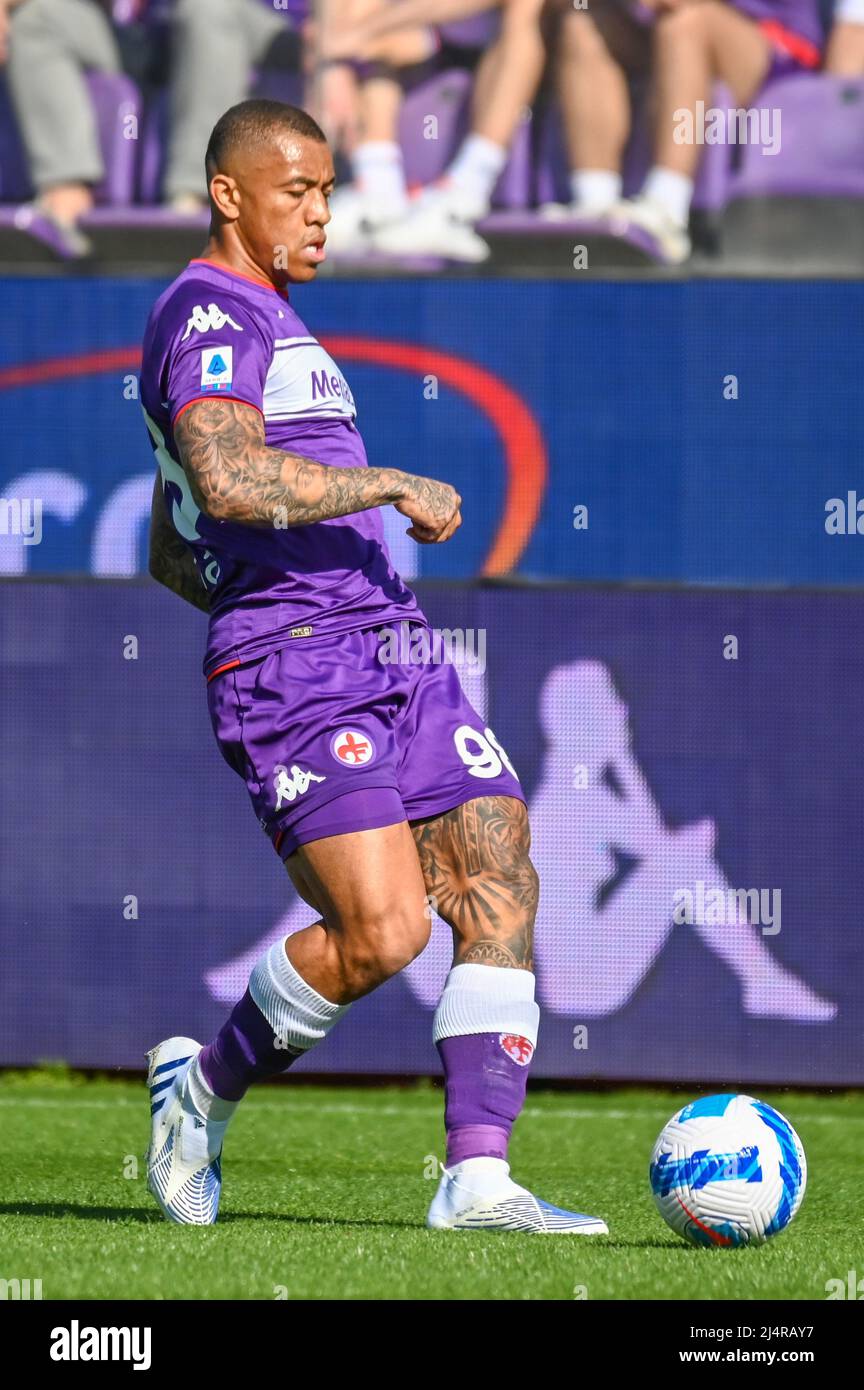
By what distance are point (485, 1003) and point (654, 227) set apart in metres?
6.66

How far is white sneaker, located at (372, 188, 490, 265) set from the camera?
9992 mm

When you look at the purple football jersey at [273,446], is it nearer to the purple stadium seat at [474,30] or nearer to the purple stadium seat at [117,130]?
the purple stadium seat at [117,130]

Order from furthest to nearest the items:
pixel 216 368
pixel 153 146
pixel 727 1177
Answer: pixel 153 146 < pixel 216 368 < pixel 727 1177

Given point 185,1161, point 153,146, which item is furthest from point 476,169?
point 185,1161

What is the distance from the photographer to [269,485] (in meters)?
3.96

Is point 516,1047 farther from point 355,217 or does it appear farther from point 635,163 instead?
point 635,163

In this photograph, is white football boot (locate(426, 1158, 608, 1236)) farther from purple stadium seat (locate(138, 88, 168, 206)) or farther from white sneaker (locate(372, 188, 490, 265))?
purple stadium seat (locate(138, 88, 168, 206))

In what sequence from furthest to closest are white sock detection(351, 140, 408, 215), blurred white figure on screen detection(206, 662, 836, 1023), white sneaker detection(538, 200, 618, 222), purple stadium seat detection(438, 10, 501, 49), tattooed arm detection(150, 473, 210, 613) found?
purple stadium seat detection(438, 10, 501, 49)
white sock detection(351, 140, 408, 215)
white sneaker detection(538, 200, 618, 222)
blurred white figure on screen detection(206, 662, 836, 1023)
tattooed arm detection(150, 473, 210, 613)

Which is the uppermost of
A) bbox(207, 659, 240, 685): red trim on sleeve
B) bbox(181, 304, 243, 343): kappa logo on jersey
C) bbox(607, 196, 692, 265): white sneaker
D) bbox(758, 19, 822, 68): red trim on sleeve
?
bbox(758, 19, 822, 68): red trim on sleeve

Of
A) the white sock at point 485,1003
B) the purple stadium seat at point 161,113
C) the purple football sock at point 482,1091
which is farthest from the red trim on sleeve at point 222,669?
the purple stadium seat at point 161,113

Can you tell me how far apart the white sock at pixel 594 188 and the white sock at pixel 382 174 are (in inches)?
33.2

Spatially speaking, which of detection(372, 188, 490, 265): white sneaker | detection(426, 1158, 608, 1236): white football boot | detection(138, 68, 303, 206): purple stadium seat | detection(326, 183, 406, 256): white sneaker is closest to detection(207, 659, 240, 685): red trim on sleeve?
detection(426, 1158, 608, 1236): white football boot

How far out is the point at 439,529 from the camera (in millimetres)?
3945
